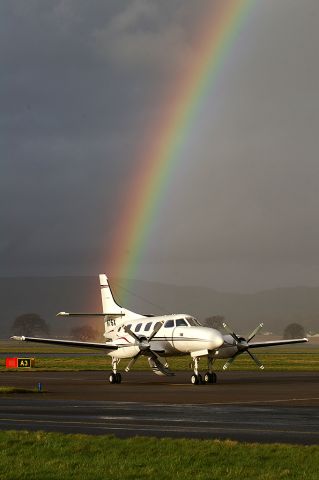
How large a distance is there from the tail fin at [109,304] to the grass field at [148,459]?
43.7 metres

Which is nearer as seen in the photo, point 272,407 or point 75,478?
point 75,478

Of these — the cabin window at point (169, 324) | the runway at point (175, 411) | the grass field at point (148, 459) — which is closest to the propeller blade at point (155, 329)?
the cabin window at point (169, 324)

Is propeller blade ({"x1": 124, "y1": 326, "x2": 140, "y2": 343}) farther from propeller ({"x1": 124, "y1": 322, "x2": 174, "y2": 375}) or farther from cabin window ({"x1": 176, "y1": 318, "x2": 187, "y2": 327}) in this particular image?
cabin window ({"x1": 176, "y1": 318, "x2": 187, "y2": 327})

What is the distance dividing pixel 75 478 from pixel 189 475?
2255 mm

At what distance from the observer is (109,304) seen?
235ft

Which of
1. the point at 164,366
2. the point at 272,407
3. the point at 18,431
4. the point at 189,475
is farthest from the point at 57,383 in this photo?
the point at 189,475

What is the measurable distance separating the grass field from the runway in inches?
91.8

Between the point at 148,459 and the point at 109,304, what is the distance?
5198 cm

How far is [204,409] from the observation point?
112ft

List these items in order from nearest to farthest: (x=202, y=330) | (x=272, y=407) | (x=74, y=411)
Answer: (x=74, y=411)
(x=272, y=407)
(x=202, y=330)

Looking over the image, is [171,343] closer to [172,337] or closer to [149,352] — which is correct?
[172,337]

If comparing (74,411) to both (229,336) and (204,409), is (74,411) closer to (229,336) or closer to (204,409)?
(204,409)

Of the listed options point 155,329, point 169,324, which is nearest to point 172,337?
point 169,324

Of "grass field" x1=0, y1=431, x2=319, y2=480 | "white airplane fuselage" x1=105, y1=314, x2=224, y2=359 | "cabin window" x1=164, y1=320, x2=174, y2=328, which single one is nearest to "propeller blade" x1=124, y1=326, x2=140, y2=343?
"white airplane fuselage" x1=105, y1=314, x2=224, y2=359
